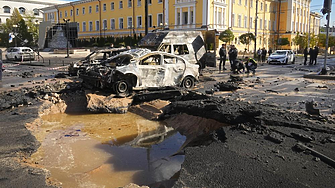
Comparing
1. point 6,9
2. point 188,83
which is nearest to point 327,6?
point 188,83

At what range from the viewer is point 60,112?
9758 millimetres

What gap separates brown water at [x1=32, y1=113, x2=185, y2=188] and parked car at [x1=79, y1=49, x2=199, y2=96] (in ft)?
4.58

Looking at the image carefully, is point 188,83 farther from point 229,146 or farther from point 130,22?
point 130,22

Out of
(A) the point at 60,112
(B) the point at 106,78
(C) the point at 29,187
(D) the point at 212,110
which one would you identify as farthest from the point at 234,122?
(A) the point at 60,112

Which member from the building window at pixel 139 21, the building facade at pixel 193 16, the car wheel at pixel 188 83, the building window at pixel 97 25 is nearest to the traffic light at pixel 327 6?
the car wheel at pixel 188 83

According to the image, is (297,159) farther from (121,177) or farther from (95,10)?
(95,10)

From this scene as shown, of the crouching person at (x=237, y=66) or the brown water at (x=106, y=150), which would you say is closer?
the brown water at (x=106, y=150)

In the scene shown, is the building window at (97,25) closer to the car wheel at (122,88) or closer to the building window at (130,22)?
the building window at (130,22)

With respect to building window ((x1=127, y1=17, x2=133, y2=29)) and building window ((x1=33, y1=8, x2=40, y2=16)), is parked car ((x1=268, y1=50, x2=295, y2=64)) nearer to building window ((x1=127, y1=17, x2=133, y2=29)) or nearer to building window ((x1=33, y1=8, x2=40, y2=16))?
building window ((x1=127, y1=17, x2=133, y2=29))

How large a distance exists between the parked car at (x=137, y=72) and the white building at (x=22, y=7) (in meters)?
73.0

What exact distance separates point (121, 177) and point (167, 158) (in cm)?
121

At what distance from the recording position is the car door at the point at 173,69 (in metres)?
10.9

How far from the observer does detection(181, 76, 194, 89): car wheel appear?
1177 cm

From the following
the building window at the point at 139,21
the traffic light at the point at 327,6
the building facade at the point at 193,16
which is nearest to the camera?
the traffic light at the point at 327,6
